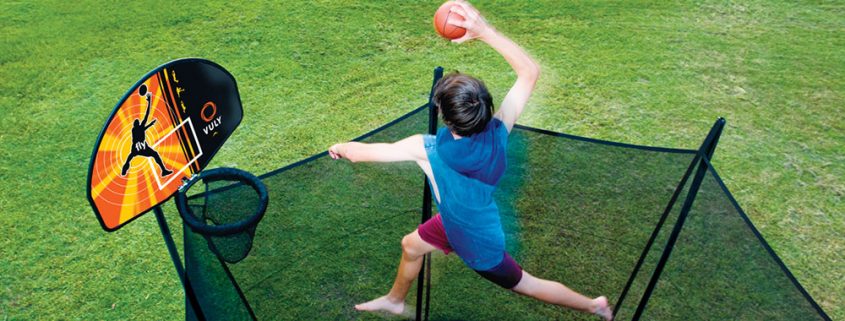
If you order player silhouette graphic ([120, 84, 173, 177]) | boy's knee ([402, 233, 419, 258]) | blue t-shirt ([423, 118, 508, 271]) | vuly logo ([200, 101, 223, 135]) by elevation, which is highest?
player silhouette graphic ([120, 84, 173, 177])

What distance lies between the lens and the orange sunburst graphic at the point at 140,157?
218cm

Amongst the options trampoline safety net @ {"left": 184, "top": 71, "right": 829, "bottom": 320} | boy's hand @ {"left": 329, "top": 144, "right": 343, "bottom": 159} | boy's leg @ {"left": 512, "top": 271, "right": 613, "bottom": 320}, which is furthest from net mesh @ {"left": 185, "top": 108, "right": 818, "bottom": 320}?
boy's hand @ {"left": 329, "top": 144, "right": 343, "bottom": 159}

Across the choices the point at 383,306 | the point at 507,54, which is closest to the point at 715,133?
the point at 507,54

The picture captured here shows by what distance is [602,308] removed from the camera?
11.2ft

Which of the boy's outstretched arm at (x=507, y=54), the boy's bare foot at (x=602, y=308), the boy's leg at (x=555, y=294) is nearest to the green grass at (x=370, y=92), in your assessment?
the boy's bare foot at (x=602, y=308)

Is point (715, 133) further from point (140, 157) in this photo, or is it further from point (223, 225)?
point (140, 157)

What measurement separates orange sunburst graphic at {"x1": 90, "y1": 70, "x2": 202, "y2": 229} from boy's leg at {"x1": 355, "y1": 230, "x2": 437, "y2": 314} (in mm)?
1139

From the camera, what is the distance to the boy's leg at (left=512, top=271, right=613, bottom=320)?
329cm

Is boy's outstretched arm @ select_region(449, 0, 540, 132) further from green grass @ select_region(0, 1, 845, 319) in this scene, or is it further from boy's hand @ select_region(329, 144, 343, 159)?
green grass @ select_region(0, 1, 845, 319)

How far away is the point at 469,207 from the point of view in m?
2.89

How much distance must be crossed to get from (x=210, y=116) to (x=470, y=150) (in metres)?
1.00

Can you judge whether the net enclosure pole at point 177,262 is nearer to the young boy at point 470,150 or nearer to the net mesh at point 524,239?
the net mesh at point 524,239

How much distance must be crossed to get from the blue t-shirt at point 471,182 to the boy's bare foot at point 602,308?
2.15 ft

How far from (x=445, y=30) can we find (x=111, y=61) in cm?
409
